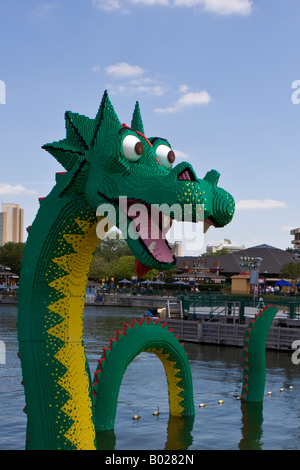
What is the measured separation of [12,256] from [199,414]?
2437 inches

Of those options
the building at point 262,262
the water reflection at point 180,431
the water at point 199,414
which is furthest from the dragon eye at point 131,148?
the building at point 262,262

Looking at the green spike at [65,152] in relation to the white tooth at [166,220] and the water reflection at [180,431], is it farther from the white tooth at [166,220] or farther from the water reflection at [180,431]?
the water reflection at [180,431]

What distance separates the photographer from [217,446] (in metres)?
8.63

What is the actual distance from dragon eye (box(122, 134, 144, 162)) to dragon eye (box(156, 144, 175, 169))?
0.35m

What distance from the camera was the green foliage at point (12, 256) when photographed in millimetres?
69769

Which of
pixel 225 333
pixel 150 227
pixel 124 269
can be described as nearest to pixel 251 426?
pixel 150 227

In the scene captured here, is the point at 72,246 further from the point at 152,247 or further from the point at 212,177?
the point at 212,177

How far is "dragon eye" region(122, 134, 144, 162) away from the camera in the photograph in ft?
15.9

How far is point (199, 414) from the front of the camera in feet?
35.1

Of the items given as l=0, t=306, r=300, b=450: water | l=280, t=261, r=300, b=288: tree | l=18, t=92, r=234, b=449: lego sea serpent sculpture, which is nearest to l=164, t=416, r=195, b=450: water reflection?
l=0, t=306, r=300, b=450: water

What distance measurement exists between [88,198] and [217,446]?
17.0 feet

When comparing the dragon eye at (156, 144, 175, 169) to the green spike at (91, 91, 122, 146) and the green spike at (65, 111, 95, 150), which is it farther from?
the green spike at (65, 111, 95, 150)

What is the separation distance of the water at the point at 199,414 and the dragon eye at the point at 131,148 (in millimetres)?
4560

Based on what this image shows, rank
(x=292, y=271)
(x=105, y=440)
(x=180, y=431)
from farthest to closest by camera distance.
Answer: (x=292, y=271) < (x=180, y=431) < (x=105, y=440)
